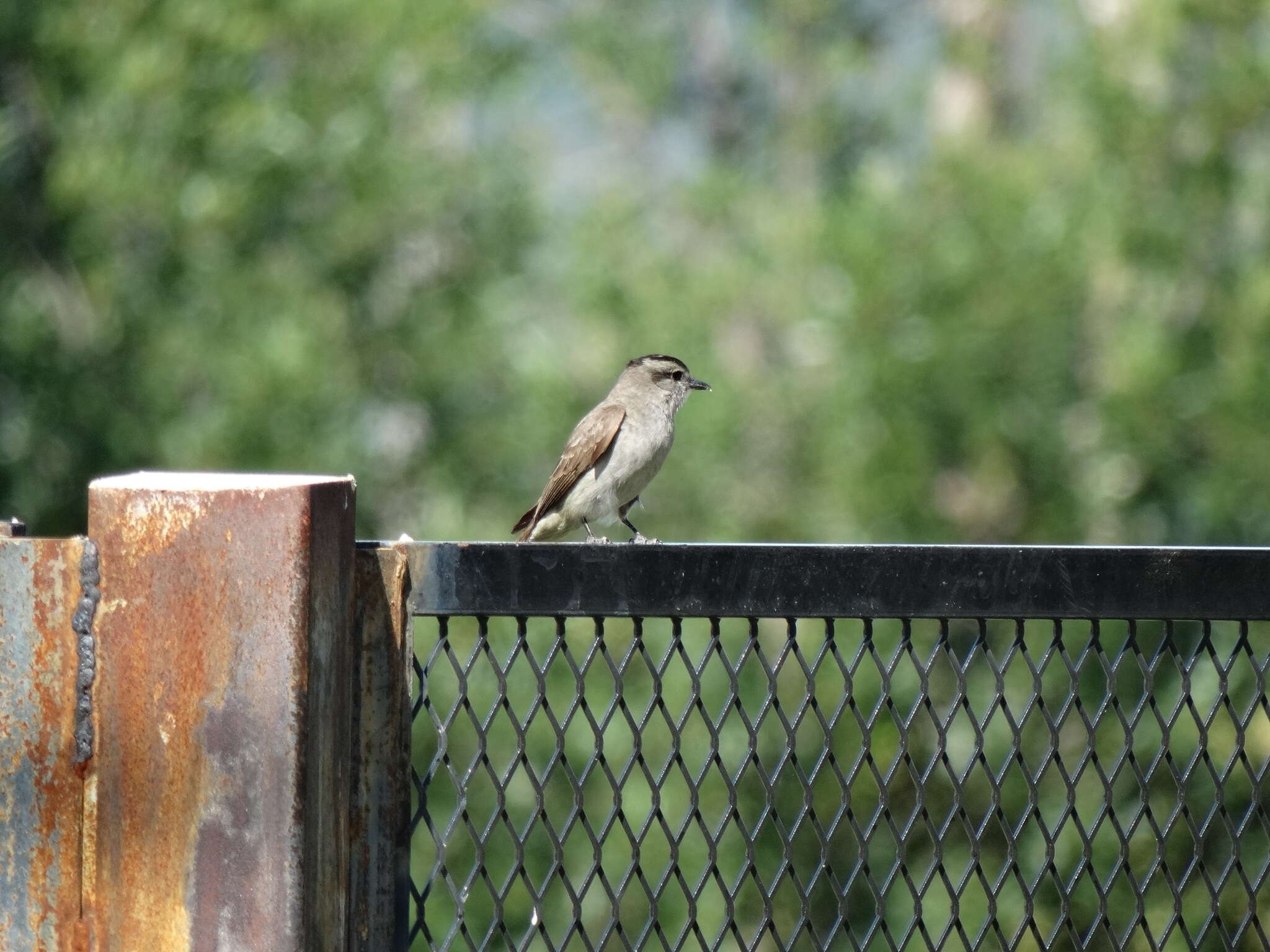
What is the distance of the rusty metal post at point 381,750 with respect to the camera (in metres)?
2.06

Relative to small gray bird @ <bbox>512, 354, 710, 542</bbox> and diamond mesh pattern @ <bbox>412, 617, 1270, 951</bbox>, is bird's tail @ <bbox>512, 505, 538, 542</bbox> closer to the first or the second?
small gray bird @ <bbox>512, 354, 710, 542</bbox>

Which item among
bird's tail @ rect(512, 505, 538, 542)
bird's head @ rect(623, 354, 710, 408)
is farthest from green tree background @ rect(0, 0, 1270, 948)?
bird's tail @ rect(512, 505, 538, 542)

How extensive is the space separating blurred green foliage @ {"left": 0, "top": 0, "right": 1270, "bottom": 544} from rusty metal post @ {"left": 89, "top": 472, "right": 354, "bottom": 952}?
30.2ft

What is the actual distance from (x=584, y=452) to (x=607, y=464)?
0.35ft

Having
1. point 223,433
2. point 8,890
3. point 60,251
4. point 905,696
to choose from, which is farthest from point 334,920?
point 60,251

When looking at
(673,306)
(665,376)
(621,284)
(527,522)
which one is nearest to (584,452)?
(527,522)

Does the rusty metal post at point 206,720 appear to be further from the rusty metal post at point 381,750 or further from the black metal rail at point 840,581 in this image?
the black metal rail at point 840,581

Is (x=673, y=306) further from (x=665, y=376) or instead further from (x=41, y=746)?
(x=41, y=746)

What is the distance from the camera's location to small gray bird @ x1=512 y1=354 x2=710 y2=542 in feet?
19.5

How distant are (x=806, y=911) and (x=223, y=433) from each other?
11584 mm

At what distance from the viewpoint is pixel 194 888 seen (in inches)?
73.0

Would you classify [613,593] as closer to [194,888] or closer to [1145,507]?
[194,888]

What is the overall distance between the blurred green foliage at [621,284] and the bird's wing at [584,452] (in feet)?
18.3

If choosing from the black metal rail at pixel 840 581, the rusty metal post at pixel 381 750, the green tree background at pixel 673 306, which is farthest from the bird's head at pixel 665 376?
the rusty metal post at pixel 381 750
